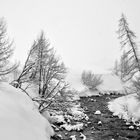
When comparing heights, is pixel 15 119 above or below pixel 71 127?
above

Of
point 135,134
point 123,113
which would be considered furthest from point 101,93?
point 135,134

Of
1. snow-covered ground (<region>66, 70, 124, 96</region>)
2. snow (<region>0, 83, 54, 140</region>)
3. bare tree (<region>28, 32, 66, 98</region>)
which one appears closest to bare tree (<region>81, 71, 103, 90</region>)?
snow-covered ground (<region>66, 70, 124, 96</region>)

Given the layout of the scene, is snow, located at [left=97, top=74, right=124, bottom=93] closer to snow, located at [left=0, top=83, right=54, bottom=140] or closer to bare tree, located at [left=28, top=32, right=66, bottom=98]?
bare tree, located at [left=28, top=32, right=66, bottom=98]

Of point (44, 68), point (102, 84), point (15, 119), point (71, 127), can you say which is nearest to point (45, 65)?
point (44, 68)

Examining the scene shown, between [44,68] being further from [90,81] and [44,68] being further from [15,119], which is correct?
[90,81]

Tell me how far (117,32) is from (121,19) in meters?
1.27

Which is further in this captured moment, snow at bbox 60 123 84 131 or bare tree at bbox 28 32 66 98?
bare tree at bbox 28 32 66 98

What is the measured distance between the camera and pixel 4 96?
8641 mm

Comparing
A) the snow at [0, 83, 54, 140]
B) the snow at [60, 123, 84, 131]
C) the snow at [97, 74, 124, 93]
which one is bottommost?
the snow at [60, 123, 84, 131]

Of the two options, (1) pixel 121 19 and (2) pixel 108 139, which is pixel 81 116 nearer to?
(2) pixel 108 139

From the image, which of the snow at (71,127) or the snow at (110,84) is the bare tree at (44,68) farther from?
the snow at (110,84)

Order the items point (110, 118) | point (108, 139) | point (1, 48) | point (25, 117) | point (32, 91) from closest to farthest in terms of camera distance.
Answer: point (25, 117)
point (108, 139)
point (1, 48)
point (110, 118)
point (32, 91)

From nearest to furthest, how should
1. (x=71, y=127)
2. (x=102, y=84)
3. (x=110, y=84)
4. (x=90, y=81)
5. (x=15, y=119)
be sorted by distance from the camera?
(x=15, y=119) → (x=71, y=127) → (x=90, y=81) → (x=102, y=84) → (x=110, y=84)

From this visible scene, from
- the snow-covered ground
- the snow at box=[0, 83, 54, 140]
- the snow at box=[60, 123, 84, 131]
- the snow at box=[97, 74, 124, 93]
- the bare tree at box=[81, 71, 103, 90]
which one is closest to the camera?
the snow at box=[0, 83, 54, 140]
